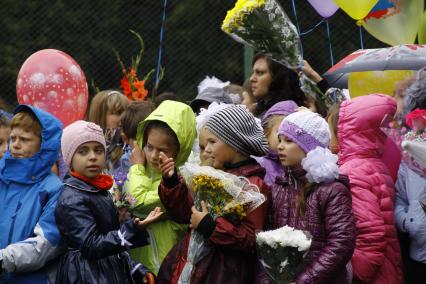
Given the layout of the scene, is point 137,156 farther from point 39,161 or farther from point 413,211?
point 413,211

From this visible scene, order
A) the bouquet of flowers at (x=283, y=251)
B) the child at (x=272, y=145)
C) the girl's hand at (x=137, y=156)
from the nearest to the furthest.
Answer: the bouquet of flowers at (x=283, y=251) < the child at (x=272, y=145) < the girl's hand at (x=137, y=156)

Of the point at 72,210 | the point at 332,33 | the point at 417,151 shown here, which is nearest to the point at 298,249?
the point at 417,151

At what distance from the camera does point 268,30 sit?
19.5ft

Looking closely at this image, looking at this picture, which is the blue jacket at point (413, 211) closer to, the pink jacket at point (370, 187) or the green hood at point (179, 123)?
the pink jacket at point (370, 187)

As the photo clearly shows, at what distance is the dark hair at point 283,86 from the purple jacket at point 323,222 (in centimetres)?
157

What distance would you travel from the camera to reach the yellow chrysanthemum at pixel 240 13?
19.2 feet

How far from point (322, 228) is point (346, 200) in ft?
0.55

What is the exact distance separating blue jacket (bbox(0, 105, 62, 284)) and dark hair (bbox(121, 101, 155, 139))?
79 centimetres

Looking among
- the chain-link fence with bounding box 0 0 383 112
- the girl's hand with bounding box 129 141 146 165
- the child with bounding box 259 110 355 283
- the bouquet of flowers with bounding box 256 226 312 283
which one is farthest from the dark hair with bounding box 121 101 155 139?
the chain-link fence with bounding box 0 0 383 112

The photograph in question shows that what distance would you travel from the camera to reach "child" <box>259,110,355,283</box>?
464 cm

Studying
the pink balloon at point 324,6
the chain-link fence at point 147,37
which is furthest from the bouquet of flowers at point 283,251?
the chain-link fence at point 147,37

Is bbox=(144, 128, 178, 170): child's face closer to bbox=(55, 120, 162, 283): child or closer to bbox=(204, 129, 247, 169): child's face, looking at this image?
bbox=(55, 120, 162, 283): child

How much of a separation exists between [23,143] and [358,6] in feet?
6.60

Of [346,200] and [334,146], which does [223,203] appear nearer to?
[346,200]
